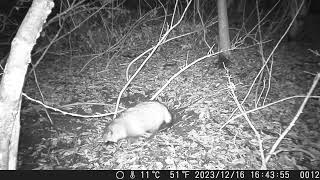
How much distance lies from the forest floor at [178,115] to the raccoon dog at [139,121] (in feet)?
0.61

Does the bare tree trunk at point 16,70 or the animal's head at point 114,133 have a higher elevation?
the bare tree trunk at point 16,70

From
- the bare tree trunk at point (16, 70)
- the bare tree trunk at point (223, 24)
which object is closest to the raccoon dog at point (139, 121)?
the bare tree trunk at point (16, 70)

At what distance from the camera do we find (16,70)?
11.6 feet

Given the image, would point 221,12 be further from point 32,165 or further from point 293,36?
point 32,165

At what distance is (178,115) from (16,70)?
3987 millimetres

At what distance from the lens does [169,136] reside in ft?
19.5

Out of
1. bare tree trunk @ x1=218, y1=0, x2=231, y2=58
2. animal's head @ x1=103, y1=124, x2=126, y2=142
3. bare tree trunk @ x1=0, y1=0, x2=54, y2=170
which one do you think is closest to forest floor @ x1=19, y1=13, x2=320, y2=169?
animal's head @ x1=103, y1=124, x2=126, y2=142

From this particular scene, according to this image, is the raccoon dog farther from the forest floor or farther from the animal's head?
the forest floor

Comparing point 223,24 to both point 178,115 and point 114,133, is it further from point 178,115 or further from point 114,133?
point 114,133

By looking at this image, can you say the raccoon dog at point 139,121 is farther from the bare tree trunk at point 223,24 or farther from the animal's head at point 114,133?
the bare tree trunk at point 223,24

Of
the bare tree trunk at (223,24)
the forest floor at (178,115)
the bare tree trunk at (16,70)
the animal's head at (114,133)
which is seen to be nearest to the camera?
the bare tree trunk at (16,70)

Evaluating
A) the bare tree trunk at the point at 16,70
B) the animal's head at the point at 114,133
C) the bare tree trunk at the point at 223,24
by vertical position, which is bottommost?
the animal's head at the point at 114,133

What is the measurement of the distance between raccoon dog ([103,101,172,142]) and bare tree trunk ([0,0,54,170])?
2.15 m

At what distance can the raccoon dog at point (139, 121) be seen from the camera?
5.60 metres
